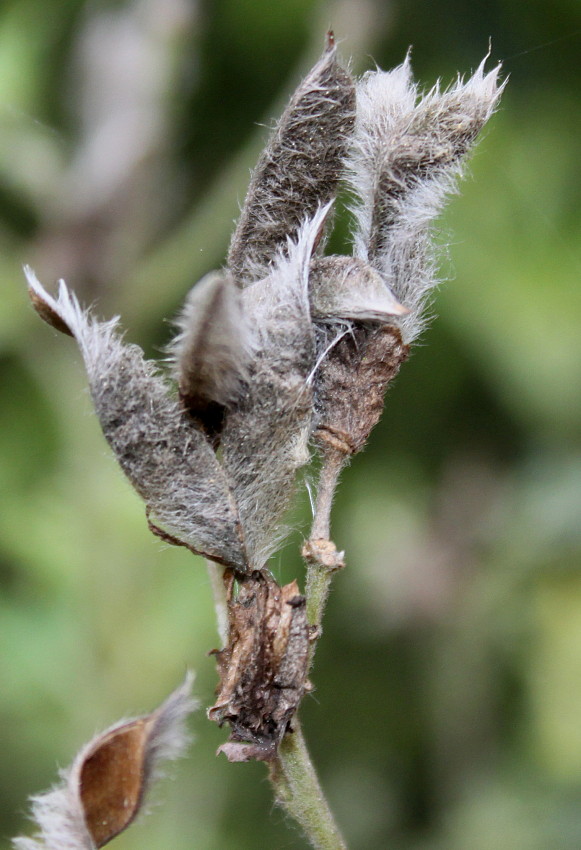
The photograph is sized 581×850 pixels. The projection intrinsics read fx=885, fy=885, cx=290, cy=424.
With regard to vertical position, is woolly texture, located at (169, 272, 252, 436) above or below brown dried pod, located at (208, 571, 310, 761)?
above

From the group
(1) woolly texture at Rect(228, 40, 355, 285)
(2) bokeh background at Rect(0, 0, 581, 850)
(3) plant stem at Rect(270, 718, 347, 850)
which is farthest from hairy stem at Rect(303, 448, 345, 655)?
(2) bokeh background at Rect(0, 0, 581, 850)

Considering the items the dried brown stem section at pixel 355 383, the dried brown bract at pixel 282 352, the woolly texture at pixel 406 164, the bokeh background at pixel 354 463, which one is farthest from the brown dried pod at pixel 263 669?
the bokeh background at pixel 354 463

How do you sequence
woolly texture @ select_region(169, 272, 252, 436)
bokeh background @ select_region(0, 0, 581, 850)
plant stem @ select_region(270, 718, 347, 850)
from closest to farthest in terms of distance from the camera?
woolly texture @ select_region(169, 272, 252, 436)
plant stem @ select_region(270, 718, 347, 850)
bokeh background @ select_region(0, 0, 581, 850)

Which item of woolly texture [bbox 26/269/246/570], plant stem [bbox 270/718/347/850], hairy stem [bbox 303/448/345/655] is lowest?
plant stem [bbox 270/718/347/850]

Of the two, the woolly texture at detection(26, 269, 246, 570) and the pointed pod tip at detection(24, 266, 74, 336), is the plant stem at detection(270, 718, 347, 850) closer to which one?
the woolly texture at detection(26, 269, 246, 570)

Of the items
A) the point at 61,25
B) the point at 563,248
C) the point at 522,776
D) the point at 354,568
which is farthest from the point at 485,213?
the point at 522,776

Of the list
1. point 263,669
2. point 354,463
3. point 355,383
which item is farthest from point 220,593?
point 354,463

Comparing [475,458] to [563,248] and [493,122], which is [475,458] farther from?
[493,122]
